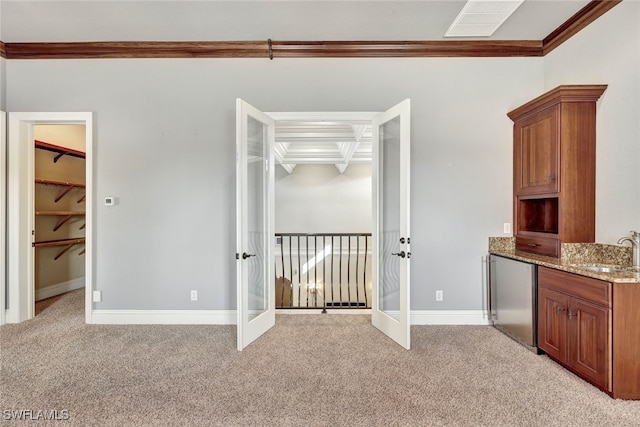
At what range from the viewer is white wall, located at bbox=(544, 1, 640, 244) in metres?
2.44

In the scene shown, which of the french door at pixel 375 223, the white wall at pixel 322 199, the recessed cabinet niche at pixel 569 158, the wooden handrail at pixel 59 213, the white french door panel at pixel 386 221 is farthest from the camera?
the white wall at pixel 322 199

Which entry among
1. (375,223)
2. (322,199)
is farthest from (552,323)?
(322,199)

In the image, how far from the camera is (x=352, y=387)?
7.22ft

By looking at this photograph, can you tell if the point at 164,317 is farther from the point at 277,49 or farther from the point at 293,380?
the point at 277,49

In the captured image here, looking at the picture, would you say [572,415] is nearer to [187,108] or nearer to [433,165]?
[433,165]

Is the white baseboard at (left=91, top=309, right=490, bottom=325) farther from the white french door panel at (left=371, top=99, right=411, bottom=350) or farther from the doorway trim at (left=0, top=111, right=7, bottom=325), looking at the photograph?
the doorway trim at (left=0, top=111, right=7, bottom=325)

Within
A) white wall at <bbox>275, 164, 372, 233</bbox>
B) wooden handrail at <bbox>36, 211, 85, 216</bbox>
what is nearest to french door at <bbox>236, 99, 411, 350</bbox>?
wooden handrail at <bbox>36, 211, 85, 216</bbox>

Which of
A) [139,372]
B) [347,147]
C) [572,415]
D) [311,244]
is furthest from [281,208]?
[572,415]

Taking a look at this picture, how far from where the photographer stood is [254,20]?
295cm

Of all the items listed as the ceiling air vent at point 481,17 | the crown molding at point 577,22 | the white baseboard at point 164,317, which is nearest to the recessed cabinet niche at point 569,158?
the crown molding at point 577,22

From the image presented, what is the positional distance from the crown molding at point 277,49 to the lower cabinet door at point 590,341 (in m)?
2.70

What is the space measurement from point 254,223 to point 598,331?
293cm

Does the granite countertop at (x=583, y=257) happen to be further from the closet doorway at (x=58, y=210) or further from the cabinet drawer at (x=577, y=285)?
the closet doorway at (x=58, y=210)

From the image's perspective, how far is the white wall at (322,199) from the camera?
33.3 ft
